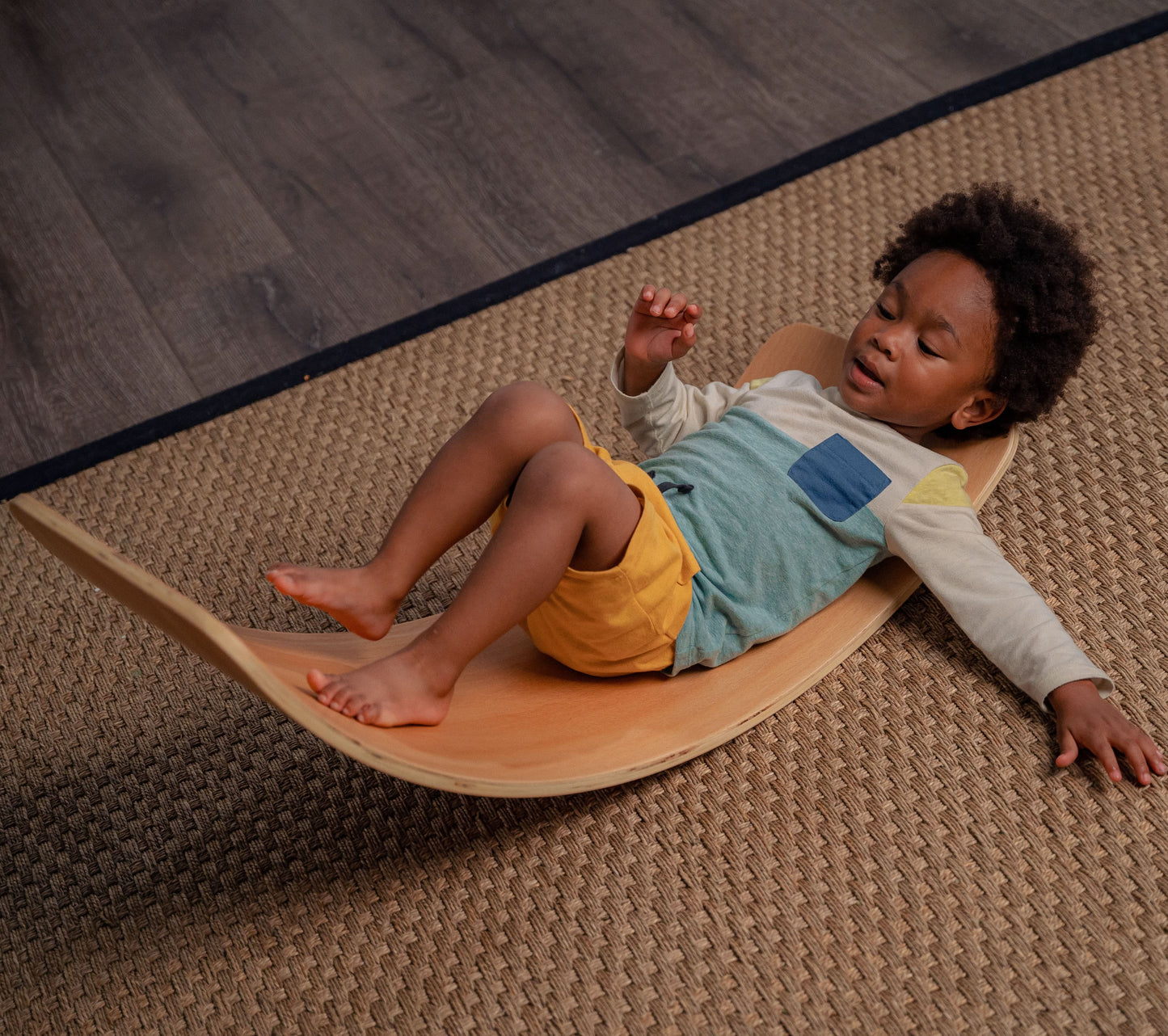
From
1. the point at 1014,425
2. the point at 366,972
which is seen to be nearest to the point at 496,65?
the point at 1014,425

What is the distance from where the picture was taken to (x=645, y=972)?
844 mm

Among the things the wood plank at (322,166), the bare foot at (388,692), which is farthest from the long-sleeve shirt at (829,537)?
the wood plank at (322,166)

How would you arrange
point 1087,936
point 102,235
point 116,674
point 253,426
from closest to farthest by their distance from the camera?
point 1087,936 < point 116,674 < point 253,426 < point 102,235

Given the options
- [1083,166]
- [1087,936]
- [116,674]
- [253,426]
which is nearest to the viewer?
[1087,936]

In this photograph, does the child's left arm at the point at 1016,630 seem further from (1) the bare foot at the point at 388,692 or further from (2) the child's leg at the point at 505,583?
(1) the bare foot at the point at 388,692

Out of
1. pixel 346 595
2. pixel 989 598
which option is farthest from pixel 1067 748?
pixel 346 595

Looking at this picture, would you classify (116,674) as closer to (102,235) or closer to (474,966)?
(474,966)

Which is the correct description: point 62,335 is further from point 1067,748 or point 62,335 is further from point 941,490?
point 1067,748

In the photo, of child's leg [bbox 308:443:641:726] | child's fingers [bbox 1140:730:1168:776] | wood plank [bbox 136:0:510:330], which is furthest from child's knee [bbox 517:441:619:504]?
wood plank [bbox 136:0:510:330]

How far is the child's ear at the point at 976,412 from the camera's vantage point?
1024mm

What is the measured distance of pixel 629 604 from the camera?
855 mm

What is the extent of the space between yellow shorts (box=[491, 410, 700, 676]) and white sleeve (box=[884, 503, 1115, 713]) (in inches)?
8.0

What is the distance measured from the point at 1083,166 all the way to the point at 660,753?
1.10 m

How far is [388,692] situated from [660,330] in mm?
450
